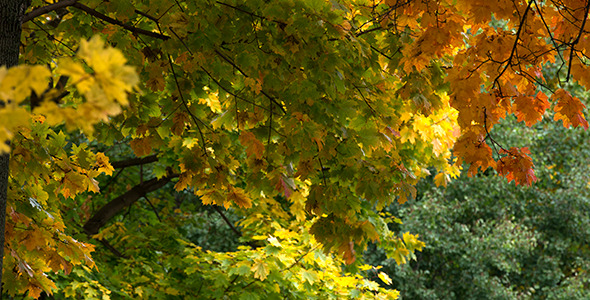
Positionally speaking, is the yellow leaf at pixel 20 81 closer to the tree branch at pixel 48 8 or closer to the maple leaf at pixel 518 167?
the tree branch at pixel 48 8

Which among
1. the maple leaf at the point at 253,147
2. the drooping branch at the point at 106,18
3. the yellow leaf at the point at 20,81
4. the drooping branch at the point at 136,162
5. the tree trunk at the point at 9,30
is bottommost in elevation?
the yellow leaf at the point at 20,81

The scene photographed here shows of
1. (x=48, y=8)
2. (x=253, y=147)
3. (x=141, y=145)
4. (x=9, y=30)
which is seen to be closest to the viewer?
(x=9, y=30)

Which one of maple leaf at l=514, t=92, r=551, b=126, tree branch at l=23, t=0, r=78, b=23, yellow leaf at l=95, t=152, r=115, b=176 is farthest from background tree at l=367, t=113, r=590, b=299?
tree branch at l=23, t=0, r=78, b=23

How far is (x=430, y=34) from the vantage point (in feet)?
9.57

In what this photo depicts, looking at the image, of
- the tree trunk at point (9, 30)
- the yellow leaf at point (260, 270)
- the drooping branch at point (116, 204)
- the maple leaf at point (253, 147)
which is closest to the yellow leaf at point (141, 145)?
the maple leaf at point (253, 147)

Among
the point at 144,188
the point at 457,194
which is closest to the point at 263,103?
the point at 144,188

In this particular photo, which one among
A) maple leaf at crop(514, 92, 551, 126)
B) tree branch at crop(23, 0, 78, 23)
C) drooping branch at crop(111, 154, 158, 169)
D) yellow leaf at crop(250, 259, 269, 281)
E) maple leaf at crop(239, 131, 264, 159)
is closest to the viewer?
tree branch at crop(23, 0, 78, 23)

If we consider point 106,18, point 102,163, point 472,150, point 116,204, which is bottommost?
point 102,163

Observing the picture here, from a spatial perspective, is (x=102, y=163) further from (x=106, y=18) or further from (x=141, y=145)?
(x=106, y=18)

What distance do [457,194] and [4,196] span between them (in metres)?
11.5

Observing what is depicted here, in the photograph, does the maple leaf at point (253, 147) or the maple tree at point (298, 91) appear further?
the maple leaf at point (253, 147)

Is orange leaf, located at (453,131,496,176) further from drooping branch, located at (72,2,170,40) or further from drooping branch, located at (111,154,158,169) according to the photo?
drooping branch, located at (111,154,158,169)

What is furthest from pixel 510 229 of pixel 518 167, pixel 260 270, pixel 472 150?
pixel 472 150

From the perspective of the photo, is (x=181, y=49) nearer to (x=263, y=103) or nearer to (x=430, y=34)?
(x=263, y=103)
